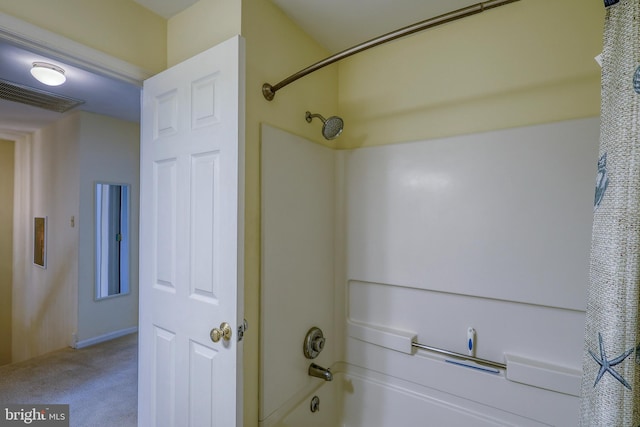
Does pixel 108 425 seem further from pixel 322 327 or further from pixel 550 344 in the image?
pixel 550 344

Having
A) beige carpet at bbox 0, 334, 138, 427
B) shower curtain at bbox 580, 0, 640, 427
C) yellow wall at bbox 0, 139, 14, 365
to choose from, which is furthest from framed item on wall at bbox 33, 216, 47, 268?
shower curtain at bbox 580, 0, 640, 427

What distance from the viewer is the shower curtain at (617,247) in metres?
0.66

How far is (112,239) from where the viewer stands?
3361 mm

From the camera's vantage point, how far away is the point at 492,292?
1.40m

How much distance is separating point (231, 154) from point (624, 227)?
120 centimetres

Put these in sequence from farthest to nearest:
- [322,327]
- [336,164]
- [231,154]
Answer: [336,164]
[322,327]
[231,154]

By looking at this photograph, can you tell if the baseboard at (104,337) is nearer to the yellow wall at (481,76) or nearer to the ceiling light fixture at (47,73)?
the ceiling light fixture at (47,73)

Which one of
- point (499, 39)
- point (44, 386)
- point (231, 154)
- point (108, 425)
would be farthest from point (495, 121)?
point (44, 386)

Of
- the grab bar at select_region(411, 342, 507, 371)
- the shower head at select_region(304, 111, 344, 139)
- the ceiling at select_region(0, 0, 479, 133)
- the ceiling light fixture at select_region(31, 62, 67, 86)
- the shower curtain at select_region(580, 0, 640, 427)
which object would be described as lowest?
the grab bar at select_region(411, 342, 507, 371)

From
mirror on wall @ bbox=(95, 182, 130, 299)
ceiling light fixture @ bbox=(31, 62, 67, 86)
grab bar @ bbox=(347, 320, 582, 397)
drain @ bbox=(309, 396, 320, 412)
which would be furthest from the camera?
mirror on wall @ bbox=(95, 182, 130, 299)

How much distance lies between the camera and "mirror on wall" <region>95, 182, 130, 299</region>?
10.7 ft

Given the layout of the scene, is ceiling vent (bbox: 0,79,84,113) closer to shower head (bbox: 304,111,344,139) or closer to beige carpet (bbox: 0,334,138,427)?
beige carpet (bbox: 0,334,138,427)

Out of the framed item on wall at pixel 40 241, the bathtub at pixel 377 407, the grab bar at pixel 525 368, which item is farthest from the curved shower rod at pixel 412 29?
the framed item on wall at pixel 40 241

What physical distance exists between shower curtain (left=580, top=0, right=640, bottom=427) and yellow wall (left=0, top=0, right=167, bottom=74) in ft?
6.12
